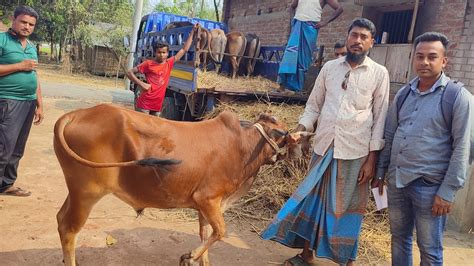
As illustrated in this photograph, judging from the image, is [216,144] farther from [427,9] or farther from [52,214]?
[427,9]

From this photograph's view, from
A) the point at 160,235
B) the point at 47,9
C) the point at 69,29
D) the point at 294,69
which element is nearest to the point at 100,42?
the point at 69,29

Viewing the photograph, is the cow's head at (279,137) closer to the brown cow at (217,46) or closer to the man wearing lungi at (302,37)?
the man wearing lungi at (302,37)

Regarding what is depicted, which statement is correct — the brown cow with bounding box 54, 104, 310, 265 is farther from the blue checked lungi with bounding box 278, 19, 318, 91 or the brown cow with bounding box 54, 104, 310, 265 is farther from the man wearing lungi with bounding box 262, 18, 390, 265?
the blue checked lungi with bounding box 278, 19, 318, 91

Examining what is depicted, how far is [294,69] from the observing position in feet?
18.6

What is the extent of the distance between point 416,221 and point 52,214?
3221 mm

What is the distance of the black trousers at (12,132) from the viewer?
158 inches

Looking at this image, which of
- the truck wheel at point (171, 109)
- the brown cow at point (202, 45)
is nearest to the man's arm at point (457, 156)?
the brown cow at point (202, 45)

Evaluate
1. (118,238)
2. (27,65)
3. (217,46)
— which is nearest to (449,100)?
(118,238)

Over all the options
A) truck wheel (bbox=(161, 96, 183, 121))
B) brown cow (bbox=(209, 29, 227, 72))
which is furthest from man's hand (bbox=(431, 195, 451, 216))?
truck wheel (bbox=(161, 96, 183, 121))

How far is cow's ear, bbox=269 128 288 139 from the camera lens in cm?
302

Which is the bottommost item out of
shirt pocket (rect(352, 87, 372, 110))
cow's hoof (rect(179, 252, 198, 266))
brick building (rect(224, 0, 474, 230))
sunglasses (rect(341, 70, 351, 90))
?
cow's hoof (rect(179, 252, 198, 266))

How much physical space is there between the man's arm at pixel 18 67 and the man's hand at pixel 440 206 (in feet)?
12.5

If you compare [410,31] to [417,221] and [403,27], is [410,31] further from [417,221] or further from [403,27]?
[417,221]

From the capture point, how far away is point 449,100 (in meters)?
2.41
